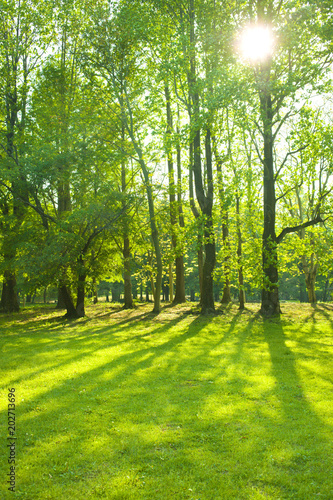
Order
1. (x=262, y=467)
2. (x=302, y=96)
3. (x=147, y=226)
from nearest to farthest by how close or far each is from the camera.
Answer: (x=262, y=467)
(x=302, y=96)
(x=147, y=226)

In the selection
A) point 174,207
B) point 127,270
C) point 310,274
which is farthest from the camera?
point 310,274

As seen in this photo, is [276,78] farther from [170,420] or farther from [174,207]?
[170,420]

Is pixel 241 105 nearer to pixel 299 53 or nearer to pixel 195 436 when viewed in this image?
pixel 299 53

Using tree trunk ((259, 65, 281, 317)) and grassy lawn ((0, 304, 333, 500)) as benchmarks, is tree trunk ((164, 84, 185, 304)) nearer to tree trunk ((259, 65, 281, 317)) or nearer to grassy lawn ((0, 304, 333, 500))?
tree trunk ((259, 65, 281, 317))

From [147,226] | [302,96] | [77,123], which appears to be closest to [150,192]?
[147,226]

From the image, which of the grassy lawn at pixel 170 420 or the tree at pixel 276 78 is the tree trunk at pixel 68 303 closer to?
the grassy lawn at pixel 170 420

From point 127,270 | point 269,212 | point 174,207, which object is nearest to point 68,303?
point 127,270

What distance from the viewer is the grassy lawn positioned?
4801 millimetres

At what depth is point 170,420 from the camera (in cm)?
672

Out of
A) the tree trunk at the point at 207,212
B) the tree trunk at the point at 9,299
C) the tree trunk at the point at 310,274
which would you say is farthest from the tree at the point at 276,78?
the tree trunk at the point at 9,299

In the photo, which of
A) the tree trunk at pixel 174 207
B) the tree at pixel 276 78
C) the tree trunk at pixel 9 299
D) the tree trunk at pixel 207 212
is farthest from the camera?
the tree trunk at pixel 9 299

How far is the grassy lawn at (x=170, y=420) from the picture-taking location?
4.80m

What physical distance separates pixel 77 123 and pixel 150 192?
5691mm

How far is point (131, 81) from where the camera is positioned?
21828mm
